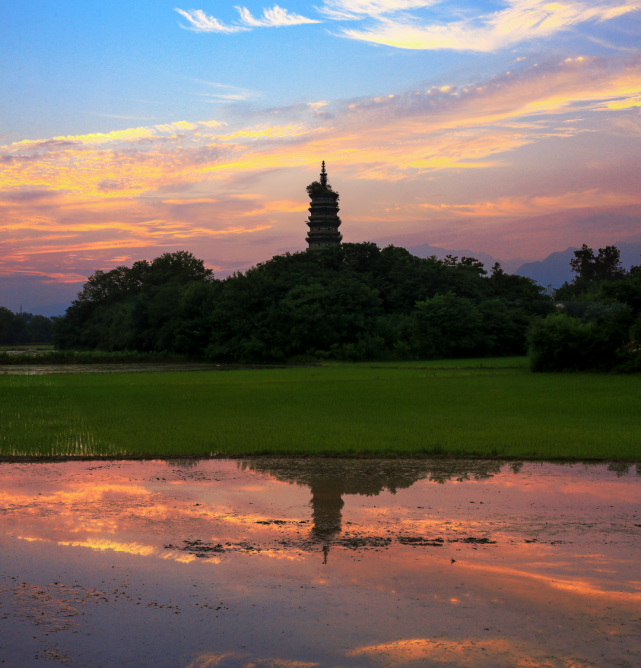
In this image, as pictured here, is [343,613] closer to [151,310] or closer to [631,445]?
[631,445]

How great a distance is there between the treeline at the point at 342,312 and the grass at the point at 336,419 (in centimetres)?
2970

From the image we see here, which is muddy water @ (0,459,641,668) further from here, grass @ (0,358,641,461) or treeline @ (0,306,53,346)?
treeline @ (0,306,53,346)

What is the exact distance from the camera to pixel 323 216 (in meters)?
85.9

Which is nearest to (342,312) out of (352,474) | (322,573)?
(352,474)

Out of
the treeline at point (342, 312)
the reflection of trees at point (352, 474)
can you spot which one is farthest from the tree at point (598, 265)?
the reflection of trees at point (352, 474)

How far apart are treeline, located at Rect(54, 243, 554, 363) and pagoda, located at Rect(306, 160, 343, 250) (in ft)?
38.8

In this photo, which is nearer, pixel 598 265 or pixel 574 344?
pixel 574 344

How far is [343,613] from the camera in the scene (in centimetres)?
536

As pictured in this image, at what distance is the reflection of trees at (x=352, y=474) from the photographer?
955 cm

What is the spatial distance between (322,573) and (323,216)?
8180cm

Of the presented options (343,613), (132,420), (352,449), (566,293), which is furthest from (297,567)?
(566,293)

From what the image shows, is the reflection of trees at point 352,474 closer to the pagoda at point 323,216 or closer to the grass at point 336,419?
the grass at point 336,419

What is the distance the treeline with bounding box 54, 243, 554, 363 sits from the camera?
6122 centimetres

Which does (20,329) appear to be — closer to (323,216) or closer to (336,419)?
(323,216)
